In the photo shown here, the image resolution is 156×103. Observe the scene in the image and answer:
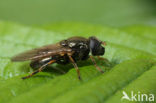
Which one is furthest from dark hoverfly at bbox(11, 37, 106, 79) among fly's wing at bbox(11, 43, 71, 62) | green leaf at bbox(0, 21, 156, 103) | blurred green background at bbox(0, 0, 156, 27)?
blurred green background at bbox(0, 0, 156, 27)

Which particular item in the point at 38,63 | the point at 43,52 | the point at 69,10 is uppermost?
the point at 43,52

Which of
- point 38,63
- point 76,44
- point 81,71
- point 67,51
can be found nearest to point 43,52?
point 38,63

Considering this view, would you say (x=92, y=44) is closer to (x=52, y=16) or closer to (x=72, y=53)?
(x=72, y=53)

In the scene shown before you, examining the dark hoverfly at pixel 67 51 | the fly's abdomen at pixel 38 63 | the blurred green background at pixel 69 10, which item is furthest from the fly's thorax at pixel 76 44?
the blurred green background at pixel 69 10

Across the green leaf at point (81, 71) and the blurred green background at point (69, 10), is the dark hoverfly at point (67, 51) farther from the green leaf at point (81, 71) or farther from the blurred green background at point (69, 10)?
the blurred green background at point (69, 10)

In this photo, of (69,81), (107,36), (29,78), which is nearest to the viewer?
(69,81)

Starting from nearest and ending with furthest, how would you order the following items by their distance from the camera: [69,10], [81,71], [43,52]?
[81,71]
[43,52]
[69,10]

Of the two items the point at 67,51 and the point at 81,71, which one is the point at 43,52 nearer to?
the point at 67,51

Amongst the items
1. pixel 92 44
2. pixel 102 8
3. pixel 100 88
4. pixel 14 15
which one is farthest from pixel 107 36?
pixel 14 15
